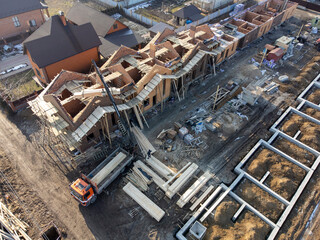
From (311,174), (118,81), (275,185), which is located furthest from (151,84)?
(311,174)

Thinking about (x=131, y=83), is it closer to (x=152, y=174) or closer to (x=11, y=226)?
(x=152, y=174)

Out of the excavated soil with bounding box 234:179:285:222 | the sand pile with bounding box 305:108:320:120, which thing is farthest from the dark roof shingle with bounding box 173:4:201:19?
the excavated soil with bounding box 234:179:285:222

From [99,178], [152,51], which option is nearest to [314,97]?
[152,51]

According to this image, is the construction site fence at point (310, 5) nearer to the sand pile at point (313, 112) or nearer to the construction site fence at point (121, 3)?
the sand pile at point (313, 112)

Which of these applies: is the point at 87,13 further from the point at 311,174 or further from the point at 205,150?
the point at 311,174

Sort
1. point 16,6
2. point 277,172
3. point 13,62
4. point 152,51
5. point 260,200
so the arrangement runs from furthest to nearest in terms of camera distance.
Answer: point 16,6, point 13,62, point 152,51, point 277,172, point 260,200

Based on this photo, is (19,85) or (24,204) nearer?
(24,204)
